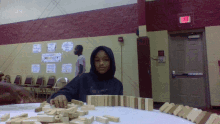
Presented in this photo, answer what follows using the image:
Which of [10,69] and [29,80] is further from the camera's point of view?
[10,69]

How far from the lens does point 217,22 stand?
3385mm

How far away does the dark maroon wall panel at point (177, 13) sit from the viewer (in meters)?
3.43

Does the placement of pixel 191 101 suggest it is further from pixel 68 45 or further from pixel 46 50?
pixel 46 50

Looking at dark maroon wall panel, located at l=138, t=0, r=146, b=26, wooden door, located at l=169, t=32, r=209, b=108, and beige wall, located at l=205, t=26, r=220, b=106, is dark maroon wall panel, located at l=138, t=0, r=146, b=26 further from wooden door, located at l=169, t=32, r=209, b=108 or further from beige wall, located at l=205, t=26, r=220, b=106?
beige wall, located at l=205, t=26, r=220, b=106

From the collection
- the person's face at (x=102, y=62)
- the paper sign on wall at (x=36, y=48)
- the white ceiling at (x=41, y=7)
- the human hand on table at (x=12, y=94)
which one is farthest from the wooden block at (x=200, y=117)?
the paper sign on wall at (x=36, y=48)

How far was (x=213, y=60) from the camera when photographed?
11.1 ft

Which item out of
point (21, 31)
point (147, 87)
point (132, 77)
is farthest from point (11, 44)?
A: point (147, 87)

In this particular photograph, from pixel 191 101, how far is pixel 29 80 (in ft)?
16.5

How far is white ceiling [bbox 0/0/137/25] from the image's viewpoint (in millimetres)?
4520

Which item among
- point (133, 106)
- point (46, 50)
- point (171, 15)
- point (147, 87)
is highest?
point (171, 15)

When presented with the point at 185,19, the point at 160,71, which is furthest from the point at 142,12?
the point at 160,71

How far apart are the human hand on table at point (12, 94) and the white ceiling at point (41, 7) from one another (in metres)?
3.93

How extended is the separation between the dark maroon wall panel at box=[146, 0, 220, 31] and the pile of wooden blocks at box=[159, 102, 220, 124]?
3377mm

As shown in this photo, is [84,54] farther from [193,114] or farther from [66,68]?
[193,114]
